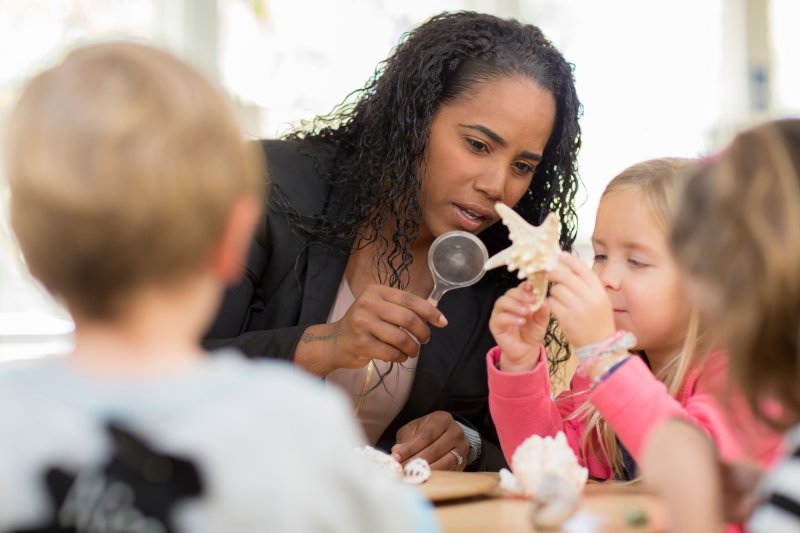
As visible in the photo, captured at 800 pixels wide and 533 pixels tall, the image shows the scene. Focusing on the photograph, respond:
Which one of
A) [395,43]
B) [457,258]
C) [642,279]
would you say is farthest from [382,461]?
[395,43]

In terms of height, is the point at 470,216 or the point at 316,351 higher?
the point at 470,216

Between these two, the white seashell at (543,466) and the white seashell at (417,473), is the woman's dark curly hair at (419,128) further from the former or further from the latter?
the white seashell at (543,466)

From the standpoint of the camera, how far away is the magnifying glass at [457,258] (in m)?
1.60

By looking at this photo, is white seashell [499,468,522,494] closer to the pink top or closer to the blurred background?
the pink top

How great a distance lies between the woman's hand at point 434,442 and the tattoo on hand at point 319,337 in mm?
213

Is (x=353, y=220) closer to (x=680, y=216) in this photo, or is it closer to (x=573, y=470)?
(x=573, y=470)

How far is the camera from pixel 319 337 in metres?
1.63

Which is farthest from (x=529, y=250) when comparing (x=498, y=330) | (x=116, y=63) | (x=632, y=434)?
(x=116, y=63)

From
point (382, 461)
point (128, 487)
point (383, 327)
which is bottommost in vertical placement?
point (382, 461)

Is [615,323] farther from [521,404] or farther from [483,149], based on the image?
[483,149]

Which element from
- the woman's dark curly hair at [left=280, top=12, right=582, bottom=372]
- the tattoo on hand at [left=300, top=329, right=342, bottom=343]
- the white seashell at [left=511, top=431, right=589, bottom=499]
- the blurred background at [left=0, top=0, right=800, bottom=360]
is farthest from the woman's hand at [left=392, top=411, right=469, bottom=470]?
the blurred background at [left=0, top=0, right=800, bottom=360]

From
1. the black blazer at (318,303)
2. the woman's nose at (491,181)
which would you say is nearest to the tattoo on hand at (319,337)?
the black blazer at (318,303)

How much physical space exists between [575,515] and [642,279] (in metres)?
0.59

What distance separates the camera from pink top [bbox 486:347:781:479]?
1140 mm
